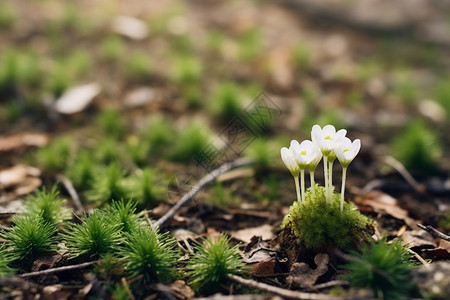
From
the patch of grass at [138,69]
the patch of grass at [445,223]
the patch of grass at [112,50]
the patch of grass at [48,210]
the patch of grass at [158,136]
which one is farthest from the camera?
the patch of grass at [112,50]

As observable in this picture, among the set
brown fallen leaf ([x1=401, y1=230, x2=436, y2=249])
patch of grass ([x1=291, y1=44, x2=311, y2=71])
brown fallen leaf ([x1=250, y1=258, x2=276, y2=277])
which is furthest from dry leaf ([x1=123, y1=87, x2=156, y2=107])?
brown fallen leaf ([x1=401, y1=230, x2=436, y2=249])

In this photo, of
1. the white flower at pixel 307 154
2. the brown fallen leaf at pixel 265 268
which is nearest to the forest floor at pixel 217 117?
the brown fallen leaf at pixel 265 268

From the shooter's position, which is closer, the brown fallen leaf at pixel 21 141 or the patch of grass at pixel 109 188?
the patch of grass at pixel 109 188

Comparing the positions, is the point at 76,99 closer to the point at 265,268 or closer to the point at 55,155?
the point at 55,155

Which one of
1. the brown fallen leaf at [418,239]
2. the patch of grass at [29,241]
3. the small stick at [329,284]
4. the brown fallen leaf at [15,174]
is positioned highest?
the brown fallen leaf at [15,174]

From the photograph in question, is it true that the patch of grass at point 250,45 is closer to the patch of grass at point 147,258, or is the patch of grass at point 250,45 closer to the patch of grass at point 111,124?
the patch of grass at point 111,124

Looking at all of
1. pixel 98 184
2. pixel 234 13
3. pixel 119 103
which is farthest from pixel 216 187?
pixel 234 13
